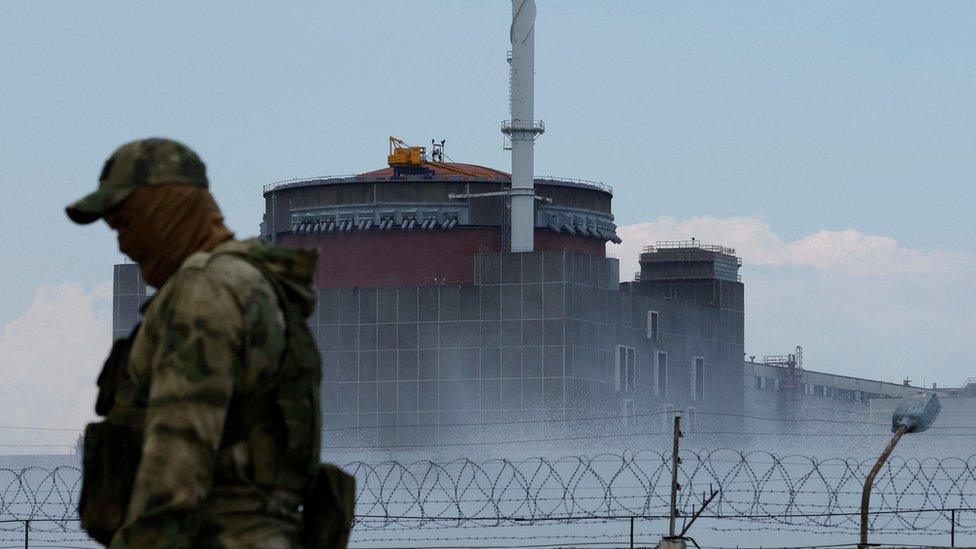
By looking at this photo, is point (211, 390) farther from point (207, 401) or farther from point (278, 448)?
point (278, 448)

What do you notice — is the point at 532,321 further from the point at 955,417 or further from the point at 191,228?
the point at 191,228

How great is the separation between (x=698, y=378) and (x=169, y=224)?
96.7m

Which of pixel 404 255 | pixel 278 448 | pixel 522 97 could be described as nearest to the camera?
pixel 278 448

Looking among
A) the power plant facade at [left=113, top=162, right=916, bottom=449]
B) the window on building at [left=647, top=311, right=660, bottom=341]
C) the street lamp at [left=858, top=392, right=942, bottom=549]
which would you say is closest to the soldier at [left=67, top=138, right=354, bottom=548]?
the street lamp at [left=858, top=392, right=942, bottom=549]

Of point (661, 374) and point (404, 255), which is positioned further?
point (661, 374)

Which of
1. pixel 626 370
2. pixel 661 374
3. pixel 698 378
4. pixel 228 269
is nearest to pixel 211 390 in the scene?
pixel 228 269

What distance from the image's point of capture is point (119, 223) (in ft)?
14.1

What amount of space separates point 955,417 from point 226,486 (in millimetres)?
102578

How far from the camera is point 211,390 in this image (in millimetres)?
3936

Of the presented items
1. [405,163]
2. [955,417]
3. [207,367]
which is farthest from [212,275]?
[955,417]

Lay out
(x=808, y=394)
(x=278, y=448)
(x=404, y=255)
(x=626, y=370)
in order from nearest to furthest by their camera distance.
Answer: (x=278, y=448), (x=626, y=370), (x=404, y=255), (x=808, y=394)

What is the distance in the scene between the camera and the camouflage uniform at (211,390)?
3.88m

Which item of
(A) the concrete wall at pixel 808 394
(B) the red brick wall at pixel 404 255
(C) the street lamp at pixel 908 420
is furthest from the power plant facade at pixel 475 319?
(C) the street lamp at pixel 908 420

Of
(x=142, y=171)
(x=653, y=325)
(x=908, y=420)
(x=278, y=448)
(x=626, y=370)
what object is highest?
(x=653, y=325)
